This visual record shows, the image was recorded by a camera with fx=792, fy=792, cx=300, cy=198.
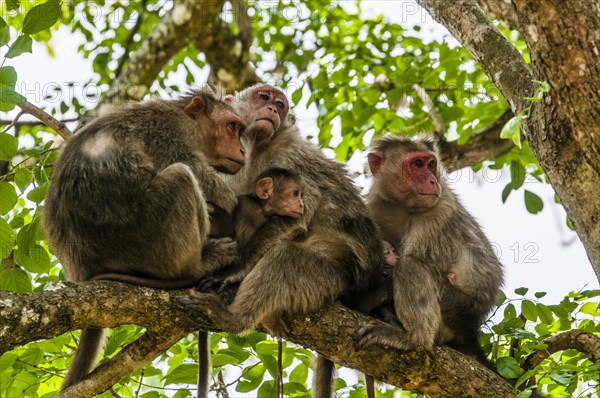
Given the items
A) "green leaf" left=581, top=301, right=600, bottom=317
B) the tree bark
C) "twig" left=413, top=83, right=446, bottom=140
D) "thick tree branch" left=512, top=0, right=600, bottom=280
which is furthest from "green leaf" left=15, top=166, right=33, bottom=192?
"twig" left=413, top=83, right=446, bottom=140

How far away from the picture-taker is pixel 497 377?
4988 mm

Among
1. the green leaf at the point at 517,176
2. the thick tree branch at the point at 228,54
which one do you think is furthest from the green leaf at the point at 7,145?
the thick tree branch at the point at 228,54

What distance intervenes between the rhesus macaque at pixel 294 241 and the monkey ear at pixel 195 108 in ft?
1.95

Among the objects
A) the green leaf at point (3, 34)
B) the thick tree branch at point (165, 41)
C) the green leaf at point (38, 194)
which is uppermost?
the thick tree branch at point (165, 41)

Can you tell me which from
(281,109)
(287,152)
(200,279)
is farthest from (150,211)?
(281,109)

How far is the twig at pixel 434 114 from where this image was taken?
7.98 metres

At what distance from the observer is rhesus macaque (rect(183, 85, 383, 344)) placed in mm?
4883

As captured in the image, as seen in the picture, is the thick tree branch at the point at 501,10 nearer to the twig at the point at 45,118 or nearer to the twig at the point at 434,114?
the twig at the point at 434,114

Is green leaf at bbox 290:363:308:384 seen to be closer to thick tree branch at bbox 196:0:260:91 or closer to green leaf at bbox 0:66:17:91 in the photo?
green leaf at bbox 0:66:17:91

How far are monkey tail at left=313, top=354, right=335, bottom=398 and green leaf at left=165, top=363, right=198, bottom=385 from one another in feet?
2.91

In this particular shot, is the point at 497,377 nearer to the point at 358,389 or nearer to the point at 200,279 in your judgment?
the point at 358,389

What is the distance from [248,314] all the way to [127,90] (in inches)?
170

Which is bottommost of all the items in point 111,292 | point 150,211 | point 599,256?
point 599,256

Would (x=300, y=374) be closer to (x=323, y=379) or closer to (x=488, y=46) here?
(x=323, y=379)
